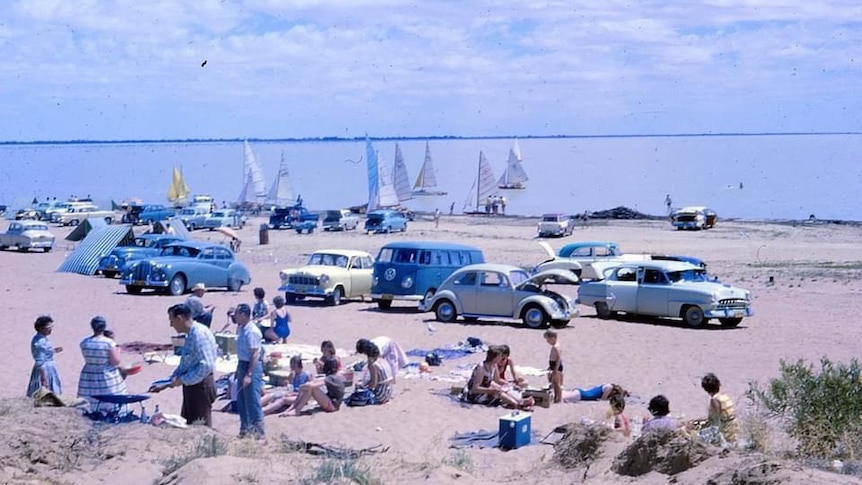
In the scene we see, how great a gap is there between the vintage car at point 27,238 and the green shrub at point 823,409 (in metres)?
34.4

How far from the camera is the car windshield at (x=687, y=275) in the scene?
21797 mm

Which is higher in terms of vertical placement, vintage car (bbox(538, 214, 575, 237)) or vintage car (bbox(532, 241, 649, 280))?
vintage car (bbox(538, 214, 575, 237))

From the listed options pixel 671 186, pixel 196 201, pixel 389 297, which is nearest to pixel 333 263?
pixel 389 297

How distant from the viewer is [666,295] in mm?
21578

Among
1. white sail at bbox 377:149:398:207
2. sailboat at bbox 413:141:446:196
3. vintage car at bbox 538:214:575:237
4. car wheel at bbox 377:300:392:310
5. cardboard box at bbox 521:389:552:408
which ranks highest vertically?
sailboat at bbox 413:141:446:196

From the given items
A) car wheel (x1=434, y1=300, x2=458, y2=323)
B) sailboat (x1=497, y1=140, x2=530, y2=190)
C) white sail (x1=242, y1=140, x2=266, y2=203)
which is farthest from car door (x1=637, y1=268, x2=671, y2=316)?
sailboat (x1=497, y1=140, x2=530, y2=190)

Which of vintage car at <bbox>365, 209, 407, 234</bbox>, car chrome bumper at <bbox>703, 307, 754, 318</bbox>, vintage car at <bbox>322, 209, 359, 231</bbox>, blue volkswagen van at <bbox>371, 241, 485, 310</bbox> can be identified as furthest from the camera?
vintage car at <bbox>322, 209, 359, 231</bbox>

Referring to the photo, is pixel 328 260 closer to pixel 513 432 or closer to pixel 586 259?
pixel 586 259

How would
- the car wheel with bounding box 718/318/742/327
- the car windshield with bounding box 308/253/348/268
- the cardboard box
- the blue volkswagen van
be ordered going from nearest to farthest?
the cardboard box → the car wheel with bounding box 718/318/742/327 → the blue volkswagen van → the car windshield with bounding box 308/253/348/268

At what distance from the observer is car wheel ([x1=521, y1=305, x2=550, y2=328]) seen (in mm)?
20781

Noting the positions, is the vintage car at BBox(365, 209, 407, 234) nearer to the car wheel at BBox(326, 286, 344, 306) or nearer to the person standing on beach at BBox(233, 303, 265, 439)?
the car wheel at BBox(326, 286, 344, 306)

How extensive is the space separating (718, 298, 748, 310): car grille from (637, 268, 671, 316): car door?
110 centimetres

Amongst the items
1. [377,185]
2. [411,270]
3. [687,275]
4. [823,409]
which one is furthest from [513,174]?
[823,409]

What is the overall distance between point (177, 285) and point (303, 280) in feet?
12.1
